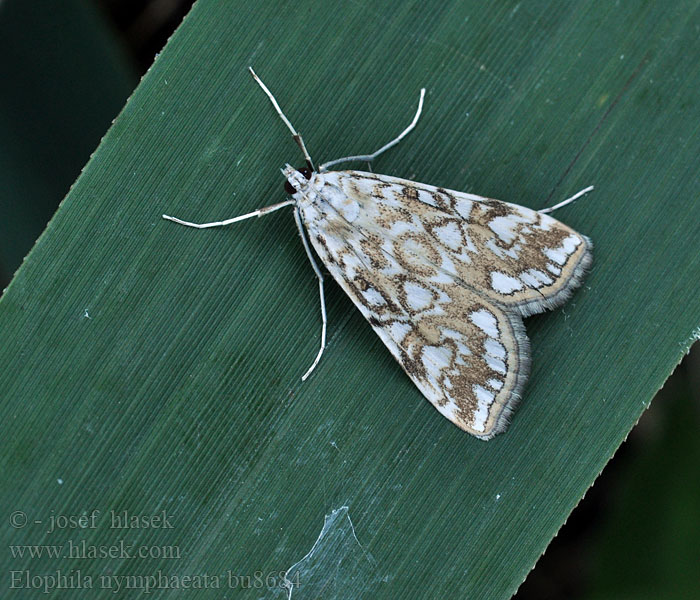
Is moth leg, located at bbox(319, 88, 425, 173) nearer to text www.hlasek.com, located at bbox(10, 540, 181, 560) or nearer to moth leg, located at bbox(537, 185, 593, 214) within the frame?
moth leg, located at bbox(537, 185, 593, 214)

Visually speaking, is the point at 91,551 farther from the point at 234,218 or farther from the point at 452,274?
the point at 452,274

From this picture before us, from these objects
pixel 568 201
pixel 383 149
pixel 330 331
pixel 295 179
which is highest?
pixel 568 201

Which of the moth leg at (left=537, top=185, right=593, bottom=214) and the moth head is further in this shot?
the moth leg at (left=537, top=185, right=593, bottom=214)

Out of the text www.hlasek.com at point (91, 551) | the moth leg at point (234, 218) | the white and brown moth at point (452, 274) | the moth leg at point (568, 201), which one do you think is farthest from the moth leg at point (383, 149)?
the text www.hlasek.com at point (91, 551)

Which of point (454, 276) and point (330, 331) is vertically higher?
point (454, 276)

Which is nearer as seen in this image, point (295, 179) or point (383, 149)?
point (295, 179)

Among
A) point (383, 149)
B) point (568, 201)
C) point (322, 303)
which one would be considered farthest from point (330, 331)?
point (568, 201)

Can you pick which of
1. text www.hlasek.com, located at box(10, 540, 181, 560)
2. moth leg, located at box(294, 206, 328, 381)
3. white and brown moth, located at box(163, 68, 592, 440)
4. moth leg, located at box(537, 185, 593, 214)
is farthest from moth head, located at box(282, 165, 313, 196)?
text www.hlasek.com, located at box(10, 540, 181, 560)
